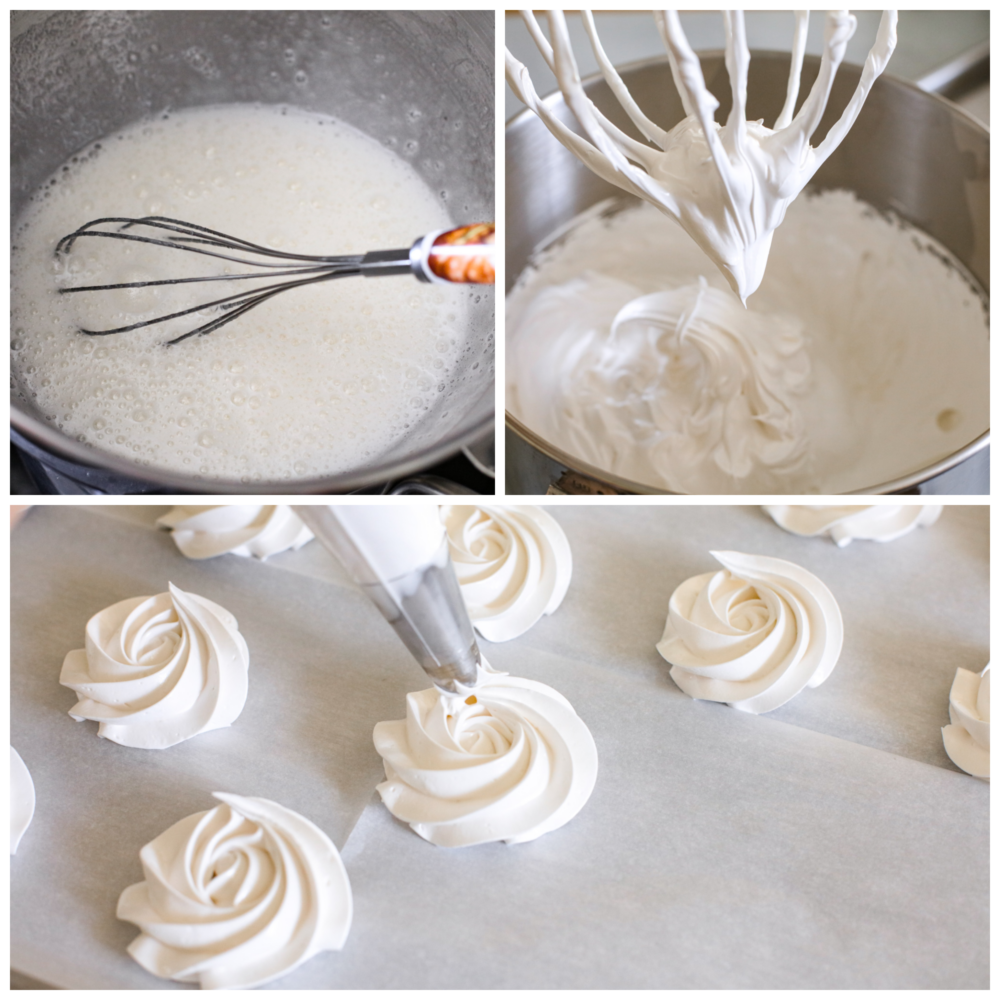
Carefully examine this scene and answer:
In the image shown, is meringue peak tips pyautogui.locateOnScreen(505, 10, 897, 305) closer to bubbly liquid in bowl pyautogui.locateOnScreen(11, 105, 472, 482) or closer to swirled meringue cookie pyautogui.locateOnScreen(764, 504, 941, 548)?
bubbly liquid in bowl pyautogui.locateOnScreen(11, 105, 472, 482)

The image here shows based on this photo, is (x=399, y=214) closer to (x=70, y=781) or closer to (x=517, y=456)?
(x=517, y=456)

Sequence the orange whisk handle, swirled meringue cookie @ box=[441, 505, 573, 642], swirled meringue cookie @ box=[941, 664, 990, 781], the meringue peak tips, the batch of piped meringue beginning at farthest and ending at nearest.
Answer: swirled meringue cookie @ box=[441, 505, 573, 642]
swirled meringue cookie @ box=[941, 664, 990, 781]
the batch of piped meringue
the orange whisk handle
the meringue peak tips

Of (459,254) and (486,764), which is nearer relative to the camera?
(459,254)

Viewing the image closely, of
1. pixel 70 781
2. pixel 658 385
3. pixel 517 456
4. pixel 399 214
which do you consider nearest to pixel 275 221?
pixel 399 214

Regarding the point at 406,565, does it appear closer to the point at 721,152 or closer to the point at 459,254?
the point at 459,254

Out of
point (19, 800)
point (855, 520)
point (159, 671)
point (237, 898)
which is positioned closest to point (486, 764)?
point (237, 898)

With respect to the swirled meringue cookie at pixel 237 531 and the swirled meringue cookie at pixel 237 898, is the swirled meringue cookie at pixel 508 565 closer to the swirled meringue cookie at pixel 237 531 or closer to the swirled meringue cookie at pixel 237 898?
the swirled meringue cookie at pixel 237 531

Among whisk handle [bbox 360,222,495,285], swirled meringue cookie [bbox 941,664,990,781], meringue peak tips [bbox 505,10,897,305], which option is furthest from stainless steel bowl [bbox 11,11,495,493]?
swirled meringue cookie [bbox 941,664,990,781]
